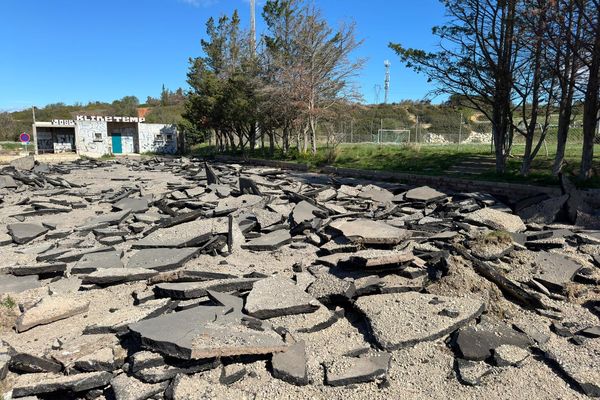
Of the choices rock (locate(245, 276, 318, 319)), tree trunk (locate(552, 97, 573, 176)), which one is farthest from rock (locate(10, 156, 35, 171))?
tree trunk (locate(552, 97, 573, 176))

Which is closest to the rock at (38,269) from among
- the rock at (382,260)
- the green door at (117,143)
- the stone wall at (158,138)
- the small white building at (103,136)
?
the rock at (382,260)

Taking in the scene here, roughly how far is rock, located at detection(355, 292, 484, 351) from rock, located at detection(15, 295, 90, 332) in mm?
3091

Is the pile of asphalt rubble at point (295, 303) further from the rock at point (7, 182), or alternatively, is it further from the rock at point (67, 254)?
the rock at point (7, 182)

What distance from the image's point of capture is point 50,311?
14.5ft

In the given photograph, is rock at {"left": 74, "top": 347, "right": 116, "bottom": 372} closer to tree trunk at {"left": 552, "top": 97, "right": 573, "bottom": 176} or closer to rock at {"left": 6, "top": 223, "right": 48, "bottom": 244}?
rock at {"left": 6, "top": 223, "right": 48, "bottom": 244}

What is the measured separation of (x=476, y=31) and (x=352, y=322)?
37.3 feet

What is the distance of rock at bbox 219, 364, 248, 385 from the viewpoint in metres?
3.36

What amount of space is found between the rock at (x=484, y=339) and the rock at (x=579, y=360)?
0.25m

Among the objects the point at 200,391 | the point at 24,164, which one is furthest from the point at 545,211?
the point at 24,164

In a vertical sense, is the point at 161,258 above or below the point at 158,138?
below

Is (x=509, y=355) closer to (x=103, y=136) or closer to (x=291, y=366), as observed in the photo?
(x=291, y=366)

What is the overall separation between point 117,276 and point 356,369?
337 centimetres

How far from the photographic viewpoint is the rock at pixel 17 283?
5.26 meters

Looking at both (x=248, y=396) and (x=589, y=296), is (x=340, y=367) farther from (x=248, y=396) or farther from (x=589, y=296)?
(x=589, y=296)
